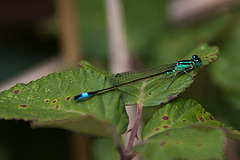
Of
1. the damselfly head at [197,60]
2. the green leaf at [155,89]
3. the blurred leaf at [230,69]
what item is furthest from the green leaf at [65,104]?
the blurred leaf at [230,69]

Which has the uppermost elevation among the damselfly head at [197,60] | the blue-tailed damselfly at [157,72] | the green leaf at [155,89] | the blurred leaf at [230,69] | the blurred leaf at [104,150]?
the damselfly head at [197,60]

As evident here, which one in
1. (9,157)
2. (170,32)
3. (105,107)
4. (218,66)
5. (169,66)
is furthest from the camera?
(170,32)

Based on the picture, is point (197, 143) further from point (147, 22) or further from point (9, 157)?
point (147, 22)

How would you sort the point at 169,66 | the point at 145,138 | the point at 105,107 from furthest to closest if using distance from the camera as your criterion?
the point at 169,66 → the point at 105,107 → the point at 145,138

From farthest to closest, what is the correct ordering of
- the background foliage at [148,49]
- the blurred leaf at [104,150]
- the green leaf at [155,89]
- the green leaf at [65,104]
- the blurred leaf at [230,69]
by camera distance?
the blurred leaf at [104,150] → the background foliage at [148,49] → the blurred leaf at [230,69] → the green leaf at [155,89] → the green leaf at [65,104]

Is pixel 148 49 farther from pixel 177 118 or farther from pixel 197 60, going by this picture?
pixel 177 118

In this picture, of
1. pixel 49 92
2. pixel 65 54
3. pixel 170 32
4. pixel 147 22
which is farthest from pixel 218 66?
pixel 49 92

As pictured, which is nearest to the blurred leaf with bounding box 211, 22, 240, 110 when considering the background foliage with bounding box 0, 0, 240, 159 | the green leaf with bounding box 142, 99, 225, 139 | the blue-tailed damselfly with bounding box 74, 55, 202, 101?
the background foliage with bounding box 0, 0, 240, 159

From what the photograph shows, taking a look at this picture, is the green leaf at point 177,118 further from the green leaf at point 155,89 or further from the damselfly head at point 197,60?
the damselfly head at point 197,60
